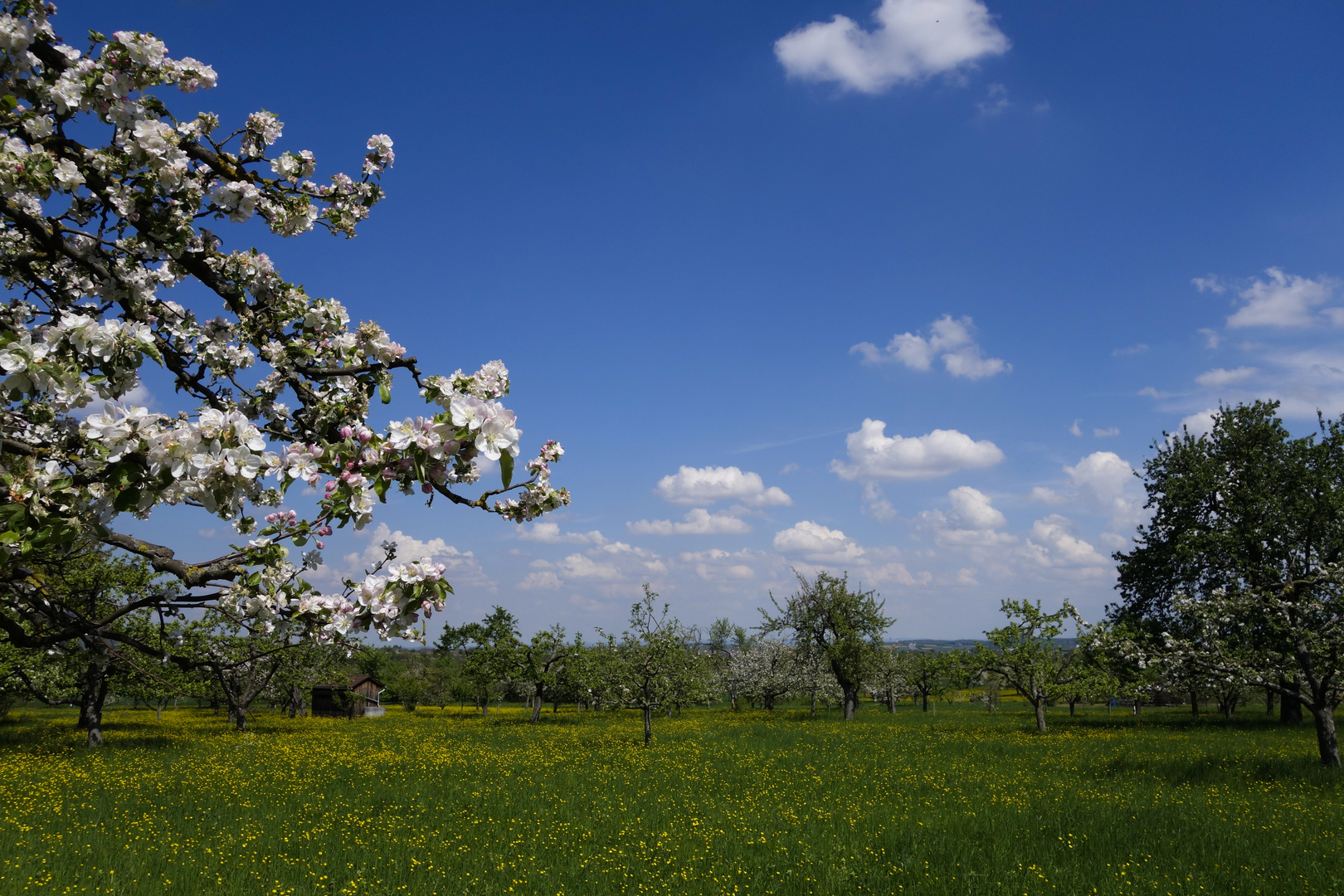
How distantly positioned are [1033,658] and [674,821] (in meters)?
24.4

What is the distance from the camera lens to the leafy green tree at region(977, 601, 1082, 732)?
29.8m

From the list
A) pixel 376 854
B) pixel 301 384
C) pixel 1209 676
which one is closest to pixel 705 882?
pixel 376 854

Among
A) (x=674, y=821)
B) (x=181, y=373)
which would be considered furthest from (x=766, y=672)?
(x=181, y=373)

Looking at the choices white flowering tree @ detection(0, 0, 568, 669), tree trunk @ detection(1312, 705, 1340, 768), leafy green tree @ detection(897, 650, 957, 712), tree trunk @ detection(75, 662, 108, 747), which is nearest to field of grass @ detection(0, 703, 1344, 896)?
tree trunk @ detection(1312, 705, 1340, 768)

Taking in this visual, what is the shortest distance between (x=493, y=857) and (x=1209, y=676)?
19.9 meters

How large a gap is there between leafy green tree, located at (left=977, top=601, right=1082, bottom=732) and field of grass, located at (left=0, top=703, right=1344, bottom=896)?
22.0ft

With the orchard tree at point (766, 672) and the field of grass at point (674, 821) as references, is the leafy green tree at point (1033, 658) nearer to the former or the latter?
the field of grass at point (674, 821)

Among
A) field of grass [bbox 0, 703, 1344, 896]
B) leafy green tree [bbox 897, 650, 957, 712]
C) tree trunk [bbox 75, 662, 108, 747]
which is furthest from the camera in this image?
leafy green tree [bbox 897, 650, 957, 712]

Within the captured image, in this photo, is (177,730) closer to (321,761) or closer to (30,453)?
(321,761)

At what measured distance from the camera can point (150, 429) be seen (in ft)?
6.84

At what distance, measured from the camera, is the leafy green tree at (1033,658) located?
97.9ft

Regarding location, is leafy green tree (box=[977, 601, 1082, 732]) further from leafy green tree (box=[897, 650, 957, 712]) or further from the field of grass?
leafy green tree (box=[897, 650, 957, 712])

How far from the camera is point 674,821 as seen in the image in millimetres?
12320

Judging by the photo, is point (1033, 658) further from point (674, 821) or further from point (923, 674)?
point (923, 674)
